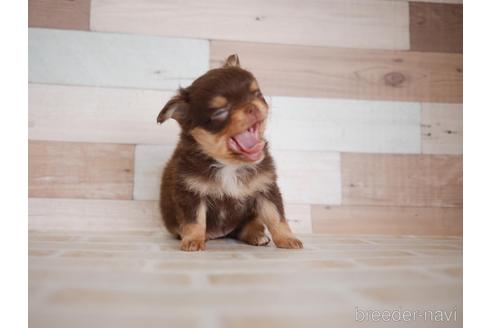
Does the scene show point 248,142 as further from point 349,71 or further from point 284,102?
point 349,71

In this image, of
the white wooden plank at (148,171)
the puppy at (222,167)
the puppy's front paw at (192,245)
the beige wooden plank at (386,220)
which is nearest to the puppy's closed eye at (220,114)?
the puppy at (222,167)

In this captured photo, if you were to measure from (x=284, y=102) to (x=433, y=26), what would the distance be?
101cm

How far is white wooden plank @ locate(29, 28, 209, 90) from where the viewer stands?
2.06 meters

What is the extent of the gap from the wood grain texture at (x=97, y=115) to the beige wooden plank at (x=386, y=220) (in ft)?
3.10

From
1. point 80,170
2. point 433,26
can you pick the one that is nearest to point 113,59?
point 80,170

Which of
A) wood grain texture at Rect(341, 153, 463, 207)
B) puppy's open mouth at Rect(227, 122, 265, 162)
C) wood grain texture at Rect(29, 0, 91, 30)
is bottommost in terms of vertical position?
wood grain texture at Rect(341, 153, 463, 207)

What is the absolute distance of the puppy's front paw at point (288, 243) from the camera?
1.54 meters

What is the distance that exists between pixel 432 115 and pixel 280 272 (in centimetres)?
164

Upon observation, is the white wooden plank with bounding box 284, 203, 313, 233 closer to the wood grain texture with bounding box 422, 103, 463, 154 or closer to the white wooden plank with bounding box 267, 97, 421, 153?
the white wooden plank with bounding box 267, 97, 421, 153

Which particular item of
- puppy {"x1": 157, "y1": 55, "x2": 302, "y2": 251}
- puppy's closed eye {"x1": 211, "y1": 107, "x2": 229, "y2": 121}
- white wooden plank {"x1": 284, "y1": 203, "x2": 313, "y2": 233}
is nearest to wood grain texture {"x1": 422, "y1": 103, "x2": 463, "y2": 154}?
white wooden plank {"x1": 284, "y1": 203, "x2": 313, "y2": 233}

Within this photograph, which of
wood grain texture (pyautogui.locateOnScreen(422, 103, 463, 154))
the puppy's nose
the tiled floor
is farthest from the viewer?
wood grain texture (pyautogui.locateOnScreen(422, 103, 463, 154))

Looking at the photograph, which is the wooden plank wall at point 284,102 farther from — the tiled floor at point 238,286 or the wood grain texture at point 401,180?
the tiled floor at point 238,286

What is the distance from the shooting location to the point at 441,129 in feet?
7.47

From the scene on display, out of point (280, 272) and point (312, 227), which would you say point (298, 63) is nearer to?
point (312, 227)
